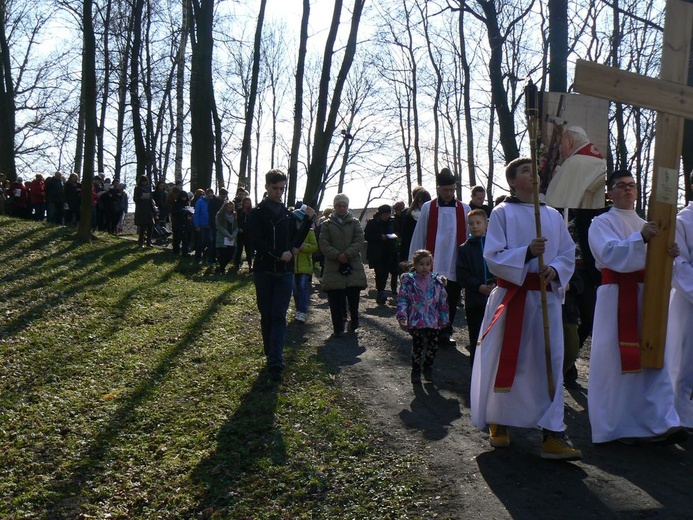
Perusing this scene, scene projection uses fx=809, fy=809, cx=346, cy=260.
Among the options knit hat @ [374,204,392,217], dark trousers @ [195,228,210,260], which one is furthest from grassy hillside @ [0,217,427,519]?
dark trousers @ [195,228,210,260]

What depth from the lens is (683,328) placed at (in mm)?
6801

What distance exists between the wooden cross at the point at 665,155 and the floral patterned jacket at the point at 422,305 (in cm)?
254

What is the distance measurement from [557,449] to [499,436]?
1.79 feet

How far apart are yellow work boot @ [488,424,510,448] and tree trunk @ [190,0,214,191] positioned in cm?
1575

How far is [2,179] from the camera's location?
24422mm

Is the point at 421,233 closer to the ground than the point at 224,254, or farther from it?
farther from it

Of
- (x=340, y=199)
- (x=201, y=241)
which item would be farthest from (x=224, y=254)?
(x=340, y=199)

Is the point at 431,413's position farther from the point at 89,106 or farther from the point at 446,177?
the point at 89,106

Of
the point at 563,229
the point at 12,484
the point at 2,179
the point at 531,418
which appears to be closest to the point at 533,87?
the point at 563,229

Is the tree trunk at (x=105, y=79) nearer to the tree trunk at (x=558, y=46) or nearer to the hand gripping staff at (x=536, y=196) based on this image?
the tree trunk at (x=558, y=46)

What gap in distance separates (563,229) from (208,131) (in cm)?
1623

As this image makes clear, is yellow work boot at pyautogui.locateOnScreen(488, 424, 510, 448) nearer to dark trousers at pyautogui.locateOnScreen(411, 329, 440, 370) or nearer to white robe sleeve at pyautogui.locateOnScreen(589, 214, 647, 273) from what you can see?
white robe sleeve at pyautogui.locateOnScreen(589, 214, 647, 273)

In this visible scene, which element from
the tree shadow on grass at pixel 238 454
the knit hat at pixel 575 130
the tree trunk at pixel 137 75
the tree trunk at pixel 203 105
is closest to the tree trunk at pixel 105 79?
the tree trunk at pixel 137 75

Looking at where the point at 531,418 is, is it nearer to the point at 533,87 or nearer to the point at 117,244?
the point at 533,87
